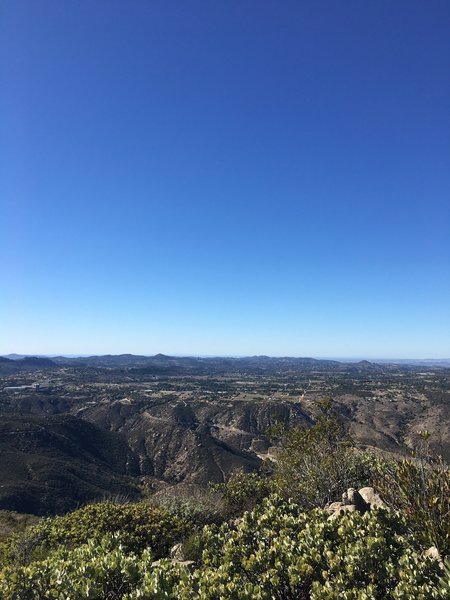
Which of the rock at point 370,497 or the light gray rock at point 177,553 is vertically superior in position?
the rock at point 370,497

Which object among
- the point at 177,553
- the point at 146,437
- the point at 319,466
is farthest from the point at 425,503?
the point at 146,437

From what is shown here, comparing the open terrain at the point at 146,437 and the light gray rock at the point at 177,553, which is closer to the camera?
the light gray rock at the point at 177,553

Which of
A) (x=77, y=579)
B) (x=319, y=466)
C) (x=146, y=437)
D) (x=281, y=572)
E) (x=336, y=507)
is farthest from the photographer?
(x=146, y=437)

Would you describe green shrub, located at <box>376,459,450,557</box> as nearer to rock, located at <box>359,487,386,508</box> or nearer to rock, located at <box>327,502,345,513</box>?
rock, located at <box>359,487,386,508</box>

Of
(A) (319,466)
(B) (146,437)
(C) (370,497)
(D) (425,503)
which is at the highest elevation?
(D) (425,503)

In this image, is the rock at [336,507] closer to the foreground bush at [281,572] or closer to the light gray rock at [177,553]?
the foreground bush at [281,572]

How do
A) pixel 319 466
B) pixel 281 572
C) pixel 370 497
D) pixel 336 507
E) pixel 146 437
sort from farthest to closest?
pixel 146 437
pixel 319 466
pixel 370 497
pixel 336 507
pixel 281 572

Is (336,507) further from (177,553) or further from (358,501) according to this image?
(177,553)

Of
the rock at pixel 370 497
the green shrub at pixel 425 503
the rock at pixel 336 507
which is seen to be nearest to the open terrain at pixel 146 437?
the rock at pixel 370 497

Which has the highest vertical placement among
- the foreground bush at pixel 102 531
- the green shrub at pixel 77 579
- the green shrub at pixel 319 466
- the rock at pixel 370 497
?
the green shrub at pixel 77 579

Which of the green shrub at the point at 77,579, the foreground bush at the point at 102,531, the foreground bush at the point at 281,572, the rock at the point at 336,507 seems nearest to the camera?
the foreground bush at the point at 281,572

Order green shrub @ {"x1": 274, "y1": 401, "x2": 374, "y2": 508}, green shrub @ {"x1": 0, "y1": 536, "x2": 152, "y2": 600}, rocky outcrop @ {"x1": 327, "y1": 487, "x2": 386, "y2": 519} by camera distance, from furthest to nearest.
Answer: green shrub @ {"x1": 274, "y1": 401, "x2": 374, "y2": 508} < rocky outcrop @ {"x1": 327, "y1": 487, "x2": 386, "y2": 519} < green shrub @ {"x1": 0, "y1": 536, "x2": 152, "y2": 600}

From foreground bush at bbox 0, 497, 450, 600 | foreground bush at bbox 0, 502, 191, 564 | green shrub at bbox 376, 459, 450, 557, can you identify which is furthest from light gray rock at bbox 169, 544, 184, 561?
green shrub at bbox 376, 459, 450, 557

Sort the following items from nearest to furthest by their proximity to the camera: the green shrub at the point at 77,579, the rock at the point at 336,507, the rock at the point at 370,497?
the green shrub at the point at 77,579, the rock at the point at 336,507, the rock at the point at 370,497
